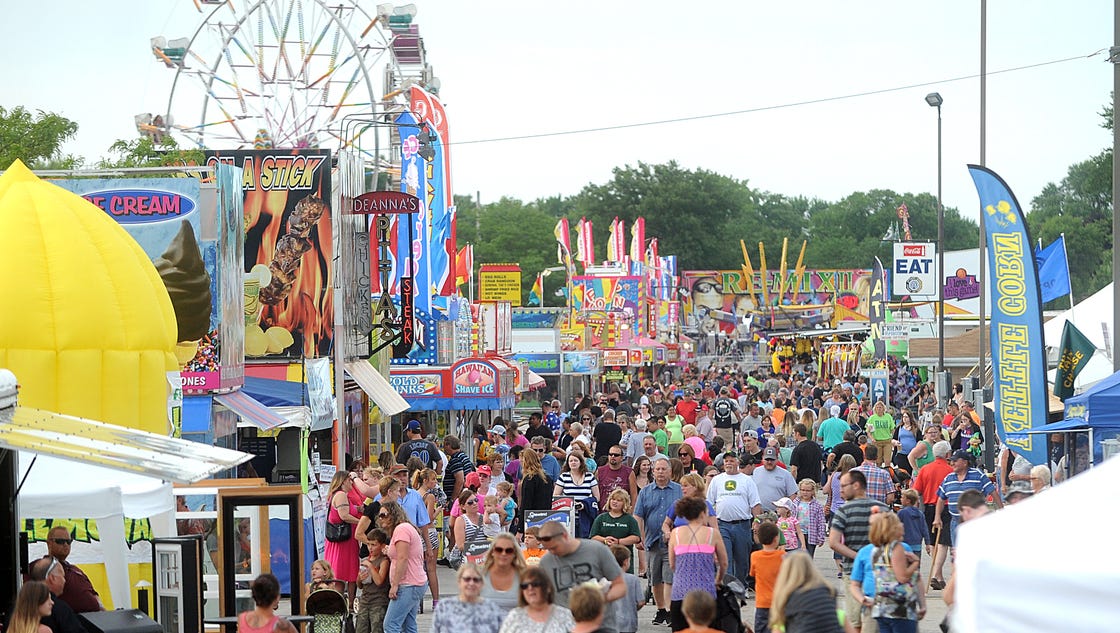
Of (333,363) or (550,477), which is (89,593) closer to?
(550,477)

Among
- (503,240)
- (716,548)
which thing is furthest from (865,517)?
(503,240)

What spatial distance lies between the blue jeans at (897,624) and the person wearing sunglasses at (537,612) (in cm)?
266

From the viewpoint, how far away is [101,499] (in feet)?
32.5

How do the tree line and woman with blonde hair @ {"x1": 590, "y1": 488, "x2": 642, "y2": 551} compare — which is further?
the tree line

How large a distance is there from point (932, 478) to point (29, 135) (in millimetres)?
26098

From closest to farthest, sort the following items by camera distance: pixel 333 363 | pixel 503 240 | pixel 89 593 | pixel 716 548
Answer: pixel 89 593 → pixel 716 548 → pixel 333 363 → pixel 503 240

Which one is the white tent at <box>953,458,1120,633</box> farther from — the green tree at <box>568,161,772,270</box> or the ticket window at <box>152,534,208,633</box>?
the green tree at <box>568,161,772,270</box>

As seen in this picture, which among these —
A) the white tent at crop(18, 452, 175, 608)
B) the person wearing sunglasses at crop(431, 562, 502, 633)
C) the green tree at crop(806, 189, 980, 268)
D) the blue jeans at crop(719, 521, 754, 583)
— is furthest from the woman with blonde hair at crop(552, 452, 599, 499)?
the green tree at crop(806, 189, 980, 268)

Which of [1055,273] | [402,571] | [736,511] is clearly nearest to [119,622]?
[402,571]

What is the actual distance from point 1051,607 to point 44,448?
556 centimetres

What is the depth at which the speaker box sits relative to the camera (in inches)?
379

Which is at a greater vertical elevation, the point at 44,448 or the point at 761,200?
the point at 761,200

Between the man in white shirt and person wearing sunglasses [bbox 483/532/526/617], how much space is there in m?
4.95

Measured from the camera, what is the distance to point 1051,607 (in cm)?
563
